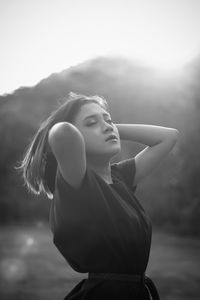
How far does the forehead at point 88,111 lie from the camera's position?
34.7 inches

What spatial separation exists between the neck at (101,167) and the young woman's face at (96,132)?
0.09 feet

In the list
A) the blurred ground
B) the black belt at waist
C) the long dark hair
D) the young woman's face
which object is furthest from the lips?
the blurred ground

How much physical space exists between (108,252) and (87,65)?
2546mm

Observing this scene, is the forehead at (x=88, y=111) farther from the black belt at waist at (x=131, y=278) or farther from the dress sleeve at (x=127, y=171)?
the black belt at waist at (x=131, y=278)

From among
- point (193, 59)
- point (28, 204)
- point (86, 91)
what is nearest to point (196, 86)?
point (193, 59)

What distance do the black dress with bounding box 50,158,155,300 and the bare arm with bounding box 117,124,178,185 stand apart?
27cm

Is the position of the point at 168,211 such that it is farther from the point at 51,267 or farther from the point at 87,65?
the point at 87,65

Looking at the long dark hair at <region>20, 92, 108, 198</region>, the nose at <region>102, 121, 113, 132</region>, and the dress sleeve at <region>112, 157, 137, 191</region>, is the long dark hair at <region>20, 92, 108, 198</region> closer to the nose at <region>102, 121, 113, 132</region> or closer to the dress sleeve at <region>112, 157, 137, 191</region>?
the nose at <region>102, 121, 113, 132</region>

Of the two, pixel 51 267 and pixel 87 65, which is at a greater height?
pixel 87 65

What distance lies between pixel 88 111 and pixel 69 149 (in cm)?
24

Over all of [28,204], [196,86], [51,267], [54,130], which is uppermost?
[54,130]

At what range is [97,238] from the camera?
75 centimetres

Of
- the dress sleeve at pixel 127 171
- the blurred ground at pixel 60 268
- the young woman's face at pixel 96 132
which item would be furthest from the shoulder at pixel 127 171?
the blurred ground at pixel 60 268

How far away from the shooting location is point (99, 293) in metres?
0.75
